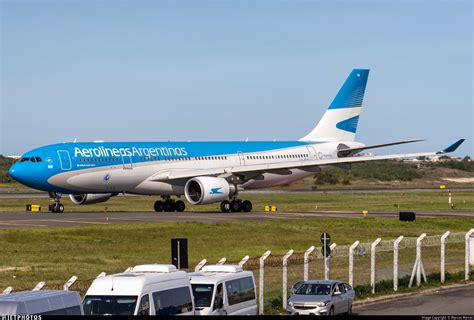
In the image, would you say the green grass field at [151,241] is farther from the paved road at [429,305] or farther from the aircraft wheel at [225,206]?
the aircraft wheel at [225,206]

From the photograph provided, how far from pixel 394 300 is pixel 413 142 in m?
44.8

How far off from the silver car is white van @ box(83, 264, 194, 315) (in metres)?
5.65

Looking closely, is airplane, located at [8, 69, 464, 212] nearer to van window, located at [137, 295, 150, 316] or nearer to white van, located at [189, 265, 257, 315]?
white van, located at [189, 265, 257, 315]

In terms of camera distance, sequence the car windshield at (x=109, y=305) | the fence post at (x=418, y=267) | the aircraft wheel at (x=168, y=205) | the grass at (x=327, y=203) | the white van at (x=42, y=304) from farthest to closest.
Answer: the grass at (x=327, y=203) < the aircraft wheel at (x=168, y=205) < the fence post at (x=418, y=267) < the car windshield at (x=109, y=305) < the white van at (x=42, y=304)

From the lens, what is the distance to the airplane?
69.6 metres

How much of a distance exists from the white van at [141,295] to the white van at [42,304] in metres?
1.21

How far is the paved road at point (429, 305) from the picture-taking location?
106 feet

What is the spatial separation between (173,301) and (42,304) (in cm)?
438

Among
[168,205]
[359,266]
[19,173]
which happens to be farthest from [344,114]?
[359,266]

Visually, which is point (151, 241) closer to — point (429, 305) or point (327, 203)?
point (429, 305)

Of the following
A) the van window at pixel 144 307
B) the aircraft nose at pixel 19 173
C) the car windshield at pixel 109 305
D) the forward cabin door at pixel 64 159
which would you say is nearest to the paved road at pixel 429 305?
the van window at pixel 144 307

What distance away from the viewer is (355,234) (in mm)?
60250

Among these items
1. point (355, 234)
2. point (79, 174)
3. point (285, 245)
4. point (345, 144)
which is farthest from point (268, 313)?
point (345, 144)

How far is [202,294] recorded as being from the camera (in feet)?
90.1
